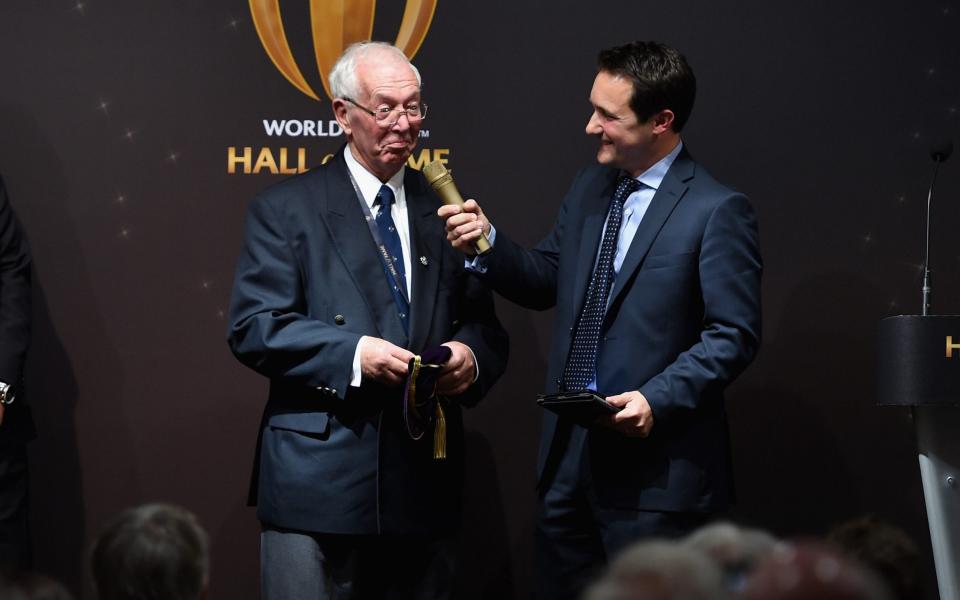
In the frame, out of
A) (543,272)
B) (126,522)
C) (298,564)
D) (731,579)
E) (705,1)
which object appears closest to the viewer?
(731,579)

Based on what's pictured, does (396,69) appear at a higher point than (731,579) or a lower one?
higher

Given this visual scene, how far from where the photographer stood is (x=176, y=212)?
15.3 feet

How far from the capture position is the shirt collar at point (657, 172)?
12.1 feet

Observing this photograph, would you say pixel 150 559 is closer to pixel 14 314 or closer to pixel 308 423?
pixel 308 423

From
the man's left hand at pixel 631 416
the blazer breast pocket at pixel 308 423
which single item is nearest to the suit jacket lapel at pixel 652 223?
the man's left hand at pixel 631 416

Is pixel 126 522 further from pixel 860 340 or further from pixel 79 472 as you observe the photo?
pixel 860 340

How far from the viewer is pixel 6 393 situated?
4000 mm

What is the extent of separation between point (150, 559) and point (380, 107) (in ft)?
6.31

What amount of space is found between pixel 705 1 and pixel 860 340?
130 centimetres

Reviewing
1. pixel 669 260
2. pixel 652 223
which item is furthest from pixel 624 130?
pixel 669 260

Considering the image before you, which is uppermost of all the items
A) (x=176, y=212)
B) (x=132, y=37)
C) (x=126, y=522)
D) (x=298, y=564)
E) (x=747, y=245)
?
(x=132, y=37)

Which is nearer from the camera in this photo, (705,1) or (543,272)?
(543,272)

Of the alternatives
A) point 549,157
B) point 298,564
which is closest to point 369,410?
point 298,564

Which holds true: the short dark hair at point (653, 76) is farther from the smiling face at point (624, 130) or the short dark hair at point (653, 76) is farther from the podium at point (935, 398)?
the podium at point (935, 398)
